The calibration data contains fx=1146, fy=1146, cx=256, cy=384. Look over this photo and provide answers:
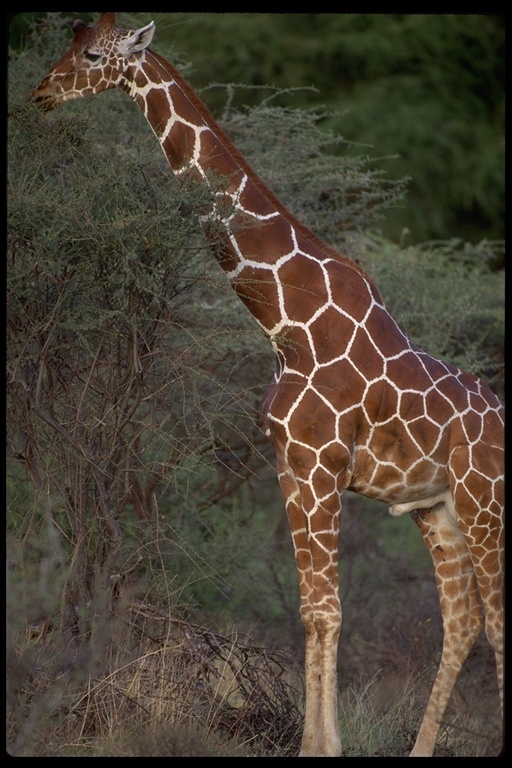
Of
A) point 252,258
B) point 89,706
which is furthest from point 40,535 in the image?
point 252,258

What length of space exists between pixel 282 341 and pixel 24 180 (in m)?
1.62

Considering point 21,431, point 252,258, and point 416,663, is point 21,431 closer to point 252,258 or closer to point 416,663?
point 252,258

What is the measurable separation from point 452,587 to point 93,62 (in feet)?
11.3

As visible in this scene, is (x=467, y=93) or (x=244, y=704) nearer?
(x=244, y=704)

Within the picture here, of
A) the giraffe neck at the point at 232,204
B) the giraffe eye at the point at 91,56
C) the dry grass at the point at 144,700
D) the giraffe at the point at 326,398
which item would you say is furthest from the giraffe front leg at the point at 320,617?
the giraffe eye at the point at 91,56

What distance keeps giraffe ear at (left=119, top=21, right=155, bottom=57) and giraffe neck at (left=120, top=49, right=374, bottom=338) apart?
0.06 metres

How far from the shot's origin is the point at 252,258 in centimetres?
593

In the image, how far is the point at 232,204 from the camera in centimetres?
591

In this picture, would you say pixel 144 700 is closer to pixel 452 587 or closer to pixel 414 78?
pixel 452 587

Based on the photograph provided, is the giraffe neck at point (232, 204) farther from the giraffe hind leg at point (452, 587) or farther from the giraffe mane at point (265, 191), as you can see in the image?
the giraffe hind leg at point (452, 587)

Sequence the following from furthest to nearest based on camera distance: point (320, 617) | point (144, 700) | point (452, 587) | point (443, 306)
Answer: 1. point (443, 306)
2. point (452, 587)
3. point (144, 700)
4. point (320, 617)

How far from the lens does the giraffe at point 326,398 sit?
5703 mm

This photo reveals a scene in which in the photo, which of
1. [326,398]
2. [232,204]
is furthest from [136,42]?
[326,398]

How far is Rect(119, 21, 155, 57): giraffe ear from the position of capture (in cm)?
606
